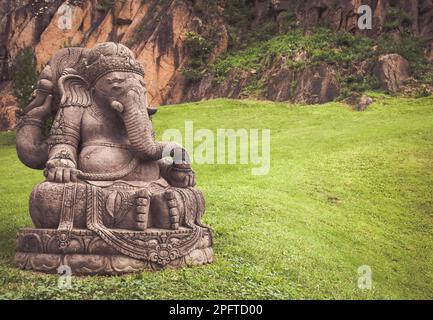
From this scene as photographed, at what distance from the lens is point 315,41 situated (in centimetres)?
2909

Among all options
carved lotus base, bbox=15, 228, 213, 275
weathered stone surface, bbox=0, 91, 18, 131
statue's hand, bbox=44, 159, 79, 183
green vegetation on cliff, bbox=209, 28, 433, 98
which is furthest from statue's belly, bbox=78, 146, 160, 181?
weathered stone surface, bbox=0, 91, 18, 131

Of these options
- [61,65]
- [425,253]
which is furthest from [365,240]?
[61,65]

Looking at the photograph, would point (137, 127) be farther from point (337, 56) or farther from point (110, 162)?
point (337, 56)

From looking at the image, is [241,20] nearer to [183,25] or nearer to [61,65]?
[183,25]

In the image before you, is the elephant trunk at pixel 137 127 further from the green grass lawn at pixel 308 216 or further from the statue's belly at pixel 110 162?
the green grass lawn at pixel 308 216

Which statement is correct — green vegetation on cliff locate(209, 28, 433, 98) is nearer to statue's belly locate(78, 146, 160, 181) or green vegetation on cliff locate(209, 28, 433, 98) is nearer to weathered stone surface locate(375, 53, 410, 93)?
weathered stone surface locate(375, 53, 410, 93)

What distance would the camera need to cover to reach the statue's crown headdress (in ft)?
24.8

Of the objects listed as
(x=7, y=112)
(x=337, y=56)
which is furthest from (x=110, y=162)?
(x=7, y=112)

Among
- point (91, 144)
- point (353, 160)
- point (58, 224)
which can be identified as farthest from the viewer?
point (353, 160)

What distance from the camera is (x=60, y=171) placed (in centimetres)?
701

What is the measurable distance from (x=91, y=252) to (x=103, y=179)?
0.99 m

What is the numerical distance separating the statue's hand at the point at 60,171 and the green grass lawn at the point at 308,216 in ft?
3.93
